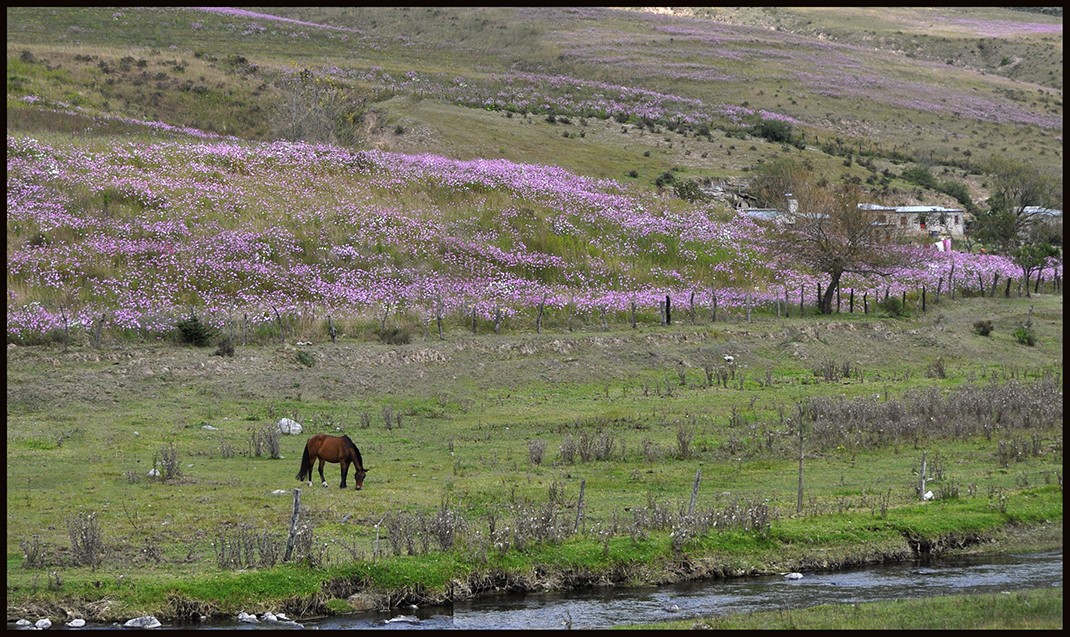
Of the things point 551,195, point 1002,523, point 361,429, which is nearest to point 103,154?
point 551,195

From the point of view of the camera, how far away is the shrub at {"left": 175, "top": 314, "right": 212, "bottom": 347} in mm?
42438

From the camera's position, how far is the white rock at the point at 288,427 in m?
32.9

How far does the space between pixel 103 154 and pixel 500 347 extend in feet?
93.3

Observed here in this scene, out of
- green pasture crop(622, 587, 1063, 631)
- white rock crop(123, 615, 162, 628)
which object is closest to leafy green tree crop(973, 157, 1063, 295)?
green pasture crop(622, 587, 1063, 631)

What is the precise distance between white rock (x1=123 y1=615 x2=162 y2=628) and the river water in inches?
8.3

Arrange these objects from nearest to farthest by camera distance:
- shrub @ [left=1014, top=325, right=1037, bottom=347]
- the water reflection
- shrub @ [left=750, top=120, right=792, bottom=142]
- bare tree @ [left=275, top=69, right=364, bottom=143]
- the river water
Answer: the river water < the water reflection < shrub @ [left=1014, top=325, right=1037, bottom=347] < bare tree @ [left=275, top=69, right=364, bottom=143] < shrub @ [left=750, top=120, right=792, bottom=142]

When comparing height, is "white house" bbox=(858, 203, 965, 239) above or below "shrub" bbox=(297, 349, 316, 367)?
below

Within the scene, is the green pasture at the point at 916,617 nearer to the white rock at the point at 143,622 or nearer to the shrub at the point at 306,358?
the white rock at the point at 143,622

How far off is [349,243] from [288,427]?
958 inches

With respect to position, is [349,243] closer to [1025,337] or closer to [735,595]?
[1025,337]

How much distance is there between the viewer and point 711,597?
20.2 m

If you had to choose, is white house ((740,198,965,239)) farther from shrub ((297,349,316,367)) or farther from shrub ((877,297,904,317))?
shrub ((297,349,316,367))

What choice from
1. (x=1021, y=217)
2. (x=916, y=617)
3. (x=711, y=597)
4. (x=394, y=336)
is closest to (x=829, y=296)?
(x=394, y=336)

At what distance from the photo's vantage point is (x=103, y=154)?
61562 millimetres
